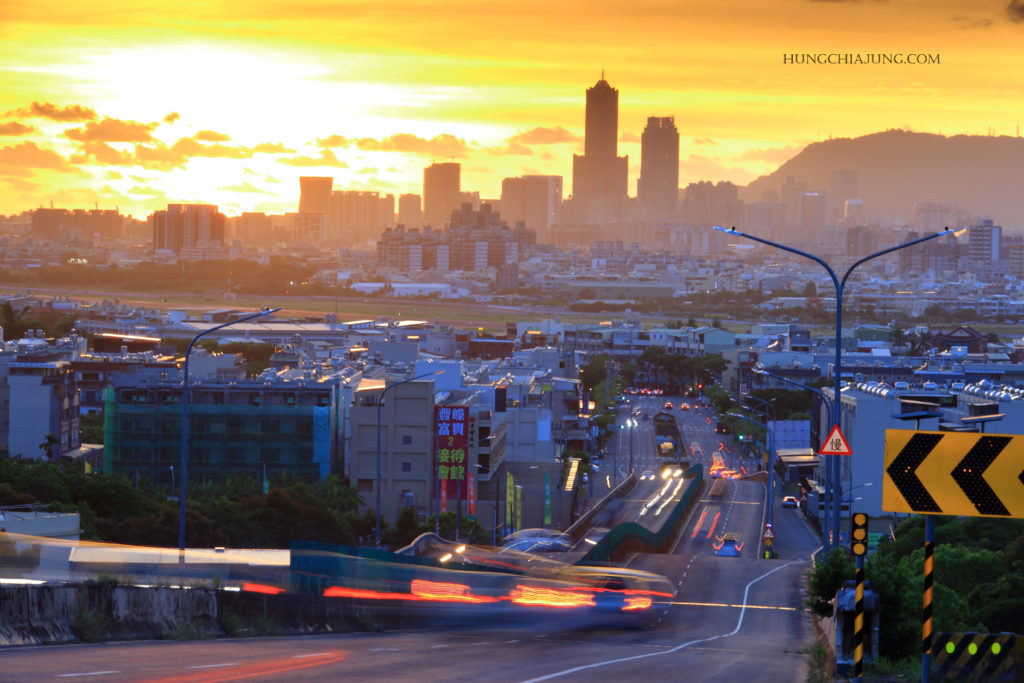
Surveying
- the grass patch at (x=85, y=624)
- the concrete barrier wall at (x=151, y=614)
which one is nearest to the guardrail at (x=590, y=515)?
the concrete barrier wall at (x=151, y=614)

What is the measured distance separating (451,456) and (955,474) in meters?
28.0

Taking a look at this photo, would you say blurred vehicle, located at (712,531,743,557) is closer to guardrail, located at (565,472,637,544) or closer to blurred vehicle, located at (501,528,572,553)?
→ guardrail, located at (565,472,637,544)

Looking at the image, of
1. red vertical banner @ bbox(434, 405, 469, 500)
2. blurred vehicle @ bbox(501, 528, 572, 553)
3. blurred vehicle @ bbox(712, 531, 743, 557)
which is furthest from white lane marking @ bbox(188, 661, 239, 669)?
blurred vehicle @ bbox(712, 531, 743, 557)

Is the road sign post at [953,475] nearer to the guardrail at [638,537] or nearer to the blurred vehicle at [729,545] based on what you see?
the guardrail at [638,537]

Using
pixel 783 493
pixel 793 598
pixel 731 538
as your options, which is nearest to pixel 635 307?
pixel 783 493

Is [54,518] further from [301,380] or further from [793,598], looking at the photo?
[301,380]

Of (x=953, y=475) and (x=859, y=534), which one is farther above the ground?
(x=953, y=475)

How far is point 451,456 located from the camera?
35.3 m

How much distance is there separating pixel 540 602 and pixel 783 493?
34498mm

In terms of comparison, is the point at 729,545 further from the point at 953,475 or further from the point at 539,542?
the point at 953,475

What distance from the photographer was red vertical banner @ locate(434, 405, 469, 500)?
1390 inches

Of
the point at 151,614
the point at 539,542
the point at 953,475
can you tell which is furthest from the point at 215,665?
the point at 539,542

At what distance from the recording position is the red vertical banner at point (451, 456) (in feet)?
116

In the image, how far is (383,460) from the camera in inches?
1398
